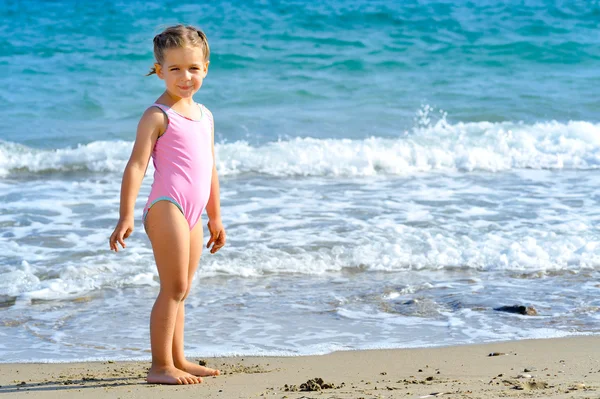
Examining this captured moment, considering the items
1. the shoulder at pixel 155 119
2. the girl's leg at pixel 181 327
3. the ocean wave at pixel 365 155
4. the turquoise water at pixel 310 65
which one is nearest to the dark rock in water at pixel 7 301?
the girl's leg at pixel 181 327

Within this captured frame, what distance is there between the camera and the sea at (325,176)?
4.35 meters

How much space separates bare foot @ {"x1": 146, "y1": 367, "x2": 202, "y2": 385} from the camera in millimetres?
3227

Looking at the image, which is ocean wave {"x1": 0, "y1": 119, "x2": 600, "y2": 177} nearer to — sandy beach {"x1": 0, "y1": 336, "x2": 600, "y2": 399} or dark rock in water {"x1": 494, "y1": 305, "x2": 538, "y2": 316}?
dark rock in water {"x1": 494, "y1": 305, "x2": 538, "y2": 316}

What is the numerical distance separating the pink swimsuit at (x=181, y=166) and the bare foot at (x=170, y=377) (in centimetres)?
56

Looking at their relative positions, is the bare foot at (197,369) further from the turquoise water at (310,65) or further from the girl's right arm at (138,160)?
the turquoise water at (310,65)

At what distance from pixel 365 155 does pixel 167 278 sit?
6.11 metres

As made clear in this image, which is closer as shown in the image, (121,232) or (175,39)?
(121,232)

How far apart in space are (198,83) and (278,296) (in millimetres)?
1785

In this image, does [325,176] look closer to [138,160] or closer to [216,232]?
[216,232]

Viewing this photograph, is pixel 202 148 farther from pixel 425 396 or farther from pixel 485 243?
pixel 485 243

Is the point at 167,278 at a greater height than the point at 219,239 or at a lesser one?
lesser

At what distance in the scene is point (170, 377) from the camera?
3.23m

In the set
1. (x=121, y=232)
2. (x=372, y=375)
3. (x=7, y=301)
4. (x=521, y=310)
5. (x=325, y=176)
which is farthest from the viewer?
(x=325, y=176)

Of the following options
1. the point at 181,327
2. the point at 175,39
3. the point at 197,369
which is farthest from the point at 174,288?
the point at 175,39
